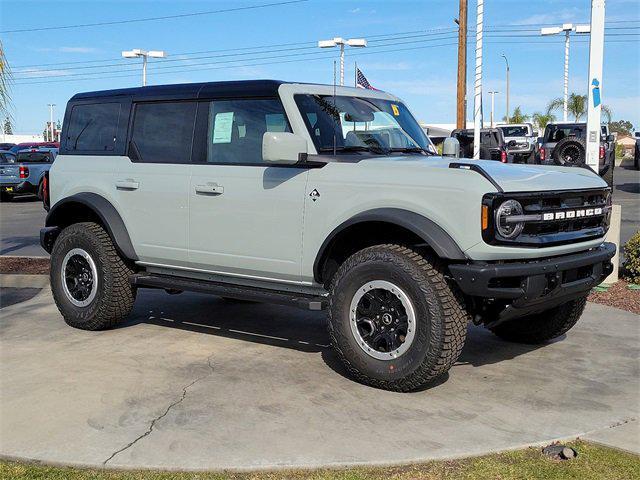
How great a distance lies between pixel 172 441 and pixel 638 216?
14869mm

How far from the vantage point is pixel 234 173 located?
5625 millimetres

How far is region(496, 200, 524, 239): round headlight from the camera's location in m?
4.49

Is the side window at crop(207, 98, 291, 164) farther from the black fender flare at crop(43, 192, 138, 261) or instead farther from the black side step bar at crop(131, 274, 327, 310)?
the black fender flare at crop(43, 192, 138, 261)

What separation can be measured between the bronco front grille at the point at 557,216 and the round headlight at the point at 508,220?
0.09 feet

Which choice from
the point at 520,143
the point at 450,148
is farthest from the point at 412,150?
the point at 520,143

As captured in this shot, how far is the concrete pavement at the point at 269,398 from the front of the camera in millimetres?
3963

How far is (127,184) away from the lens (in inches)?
246

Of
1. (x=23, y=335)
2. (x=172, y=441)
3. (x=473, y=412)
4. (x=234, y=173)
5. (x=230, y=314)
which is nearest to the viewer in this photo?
(x=172, y=441)

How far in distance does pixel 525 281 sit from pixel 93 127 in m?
4.14

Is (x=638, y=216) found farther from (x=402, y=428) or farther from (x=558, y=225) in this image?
(x=402, y=428)

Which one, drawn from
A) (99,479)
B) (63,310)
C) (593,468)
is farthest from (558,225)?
(63,310)

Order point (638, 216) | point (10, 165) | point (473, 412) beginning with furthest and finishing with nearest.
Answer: point (10, 165)
point (638, 216)
point (473, 412)

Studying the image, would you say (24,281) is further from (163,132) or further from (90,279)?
(163,132)

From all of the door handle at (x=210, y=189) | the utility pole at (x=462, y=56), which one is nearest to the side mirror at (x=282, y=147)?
the door handle at (x=210, y=189)
